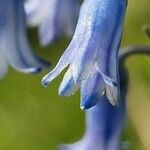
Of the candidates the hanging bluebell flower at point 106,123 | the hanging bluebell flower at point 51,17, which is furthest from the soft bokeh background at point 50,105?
the hanging bluebell flower at point 106,123

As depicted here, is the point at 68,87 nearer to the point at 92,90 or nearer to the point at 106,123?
the point at 92,90

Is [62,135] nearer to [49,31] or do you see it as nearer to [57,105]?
[57,105]

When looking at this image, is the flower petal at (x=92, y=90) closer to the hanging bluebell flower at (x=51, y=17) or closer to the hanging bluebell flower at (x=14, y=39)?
the hanging bluebell flower at (x=14, y=39)

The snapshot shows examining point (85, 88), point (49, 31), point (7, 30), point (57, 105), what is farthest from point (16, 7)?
point (57, 105)

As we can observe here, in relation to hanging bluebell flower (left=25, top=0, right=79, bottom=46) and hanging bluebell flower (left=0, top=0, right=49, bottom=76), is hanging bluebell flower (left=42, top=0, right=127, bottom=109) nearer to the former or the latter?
hanging bluebell flower (left=0, top=0, right=49, bottom=76)

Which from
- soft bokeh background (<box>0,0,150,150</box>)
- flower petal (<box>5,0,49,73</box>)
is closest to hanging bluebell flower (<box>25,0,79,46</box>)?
flower petal (<box>5,0,49,73</box>)
